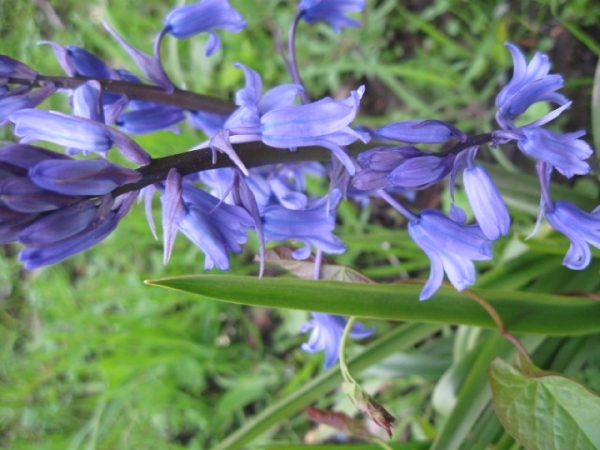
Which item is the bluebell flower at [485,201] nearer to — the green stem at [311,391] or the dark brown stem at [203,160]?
the dark brown stem at [203,160]

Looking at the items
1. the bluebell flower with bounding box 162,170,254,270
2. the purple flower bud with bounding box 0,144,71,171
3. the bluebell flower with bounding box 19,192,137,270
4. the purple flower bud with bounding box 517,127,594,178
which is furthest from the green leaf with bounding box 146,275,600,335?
the purple flower bud with bounding box 517,127,594,178

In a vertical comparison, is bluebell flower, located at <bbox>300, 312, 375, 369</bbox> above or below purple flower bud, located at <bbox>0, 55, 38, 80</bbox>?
below

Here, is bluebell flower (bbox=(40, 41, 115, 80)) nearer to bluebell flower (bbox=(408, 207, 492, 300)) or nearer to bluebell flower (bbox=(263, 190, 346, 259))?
bluebell flower (bbox=(263, 190, 346, 259))

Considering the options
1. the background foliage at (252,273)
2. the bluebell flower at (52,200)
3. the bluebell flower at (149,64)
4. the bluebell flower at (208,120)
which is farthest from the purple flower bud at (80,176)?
the background foliage at (252,273)

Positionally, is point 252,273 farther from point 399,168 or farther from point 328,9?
point 399,168

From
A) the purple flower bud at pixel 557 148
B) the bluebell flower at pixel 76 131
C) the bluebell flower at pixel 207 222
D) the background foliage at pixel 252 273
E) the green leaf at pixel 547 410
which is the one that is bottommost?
the background foliage at pixel 252 273

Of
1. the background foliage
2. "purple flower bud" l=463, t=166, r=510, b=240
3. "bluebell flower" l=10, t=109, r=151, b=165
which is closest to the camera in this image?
"bluebell flower" l=10, t=109, r=151, b=165
